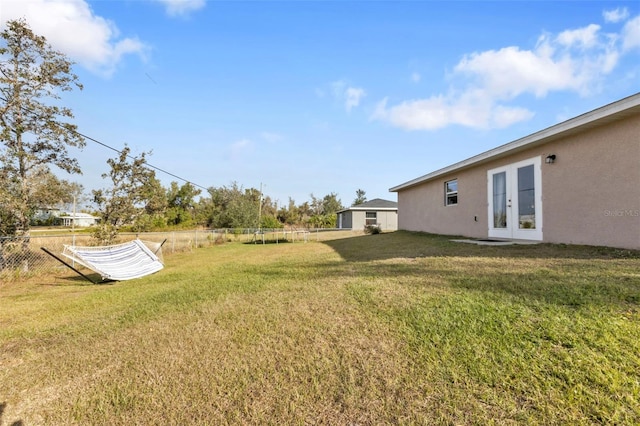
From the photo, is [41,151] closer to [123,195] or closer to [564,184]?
[123,195]

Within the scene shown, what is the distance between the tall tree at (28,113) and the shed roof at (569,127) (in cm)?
1228

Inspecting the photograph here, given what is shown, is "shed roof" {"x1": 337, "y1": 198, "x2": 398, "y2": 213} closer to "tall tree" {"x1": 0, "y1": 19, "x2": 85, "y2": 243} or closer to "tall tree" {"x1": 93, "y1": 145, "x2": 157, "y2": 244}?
"tall tree" {"x1": 93, "y1": 145, "x2": 157, "y2": 244}

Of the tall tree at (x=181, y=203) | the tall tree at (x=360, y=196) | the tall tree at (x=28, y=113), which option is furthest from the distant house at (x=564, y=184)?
the tall tree at (x=360, y=196)

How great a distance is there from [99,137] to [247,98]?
18.6ft

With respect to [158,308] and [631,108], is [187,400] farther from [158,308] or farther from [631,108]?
[631,108]

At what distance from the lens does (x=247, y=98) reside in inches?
477

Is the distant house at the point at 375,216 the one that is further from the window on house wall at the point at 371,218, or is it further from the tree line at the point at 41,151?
the tree line at the point at 41,151

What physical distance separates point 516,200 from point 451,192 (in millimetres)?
3299

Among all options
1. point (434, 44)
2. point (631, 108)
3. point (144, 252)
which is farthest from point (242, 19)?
point (631, 108)

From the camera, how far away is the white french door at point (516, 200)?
7.04 meters

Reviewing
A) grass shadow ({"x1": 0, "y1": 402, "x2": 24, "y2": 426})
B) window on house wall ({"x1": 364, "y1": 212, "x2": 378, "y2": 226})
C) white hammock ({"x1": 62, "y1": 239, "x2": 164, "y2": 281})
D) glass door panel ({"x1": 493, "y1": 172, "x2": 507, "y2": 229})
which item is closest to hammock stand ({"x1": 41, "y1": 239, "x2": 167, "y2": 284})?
white hammock ({"x1": 62, "y1": 239, "x2": 164, "y2": 281})

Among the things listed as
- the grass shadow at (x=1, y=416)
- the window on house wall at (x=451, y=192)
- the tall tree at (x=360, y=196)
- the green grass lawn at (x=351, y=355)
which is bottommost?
the grass shadow at (x=1, y=416)

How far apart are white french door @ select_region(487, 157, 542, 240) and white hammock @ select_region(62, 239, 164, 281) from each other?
29.9 ft

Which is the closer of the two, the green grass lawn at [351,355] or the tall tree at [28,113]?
the green grass lawn at [351,355]
